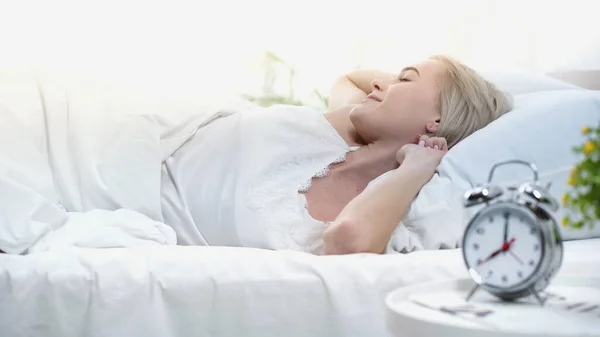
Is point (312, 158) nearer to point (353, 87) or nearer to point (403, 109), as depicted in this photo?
point (403, 109)

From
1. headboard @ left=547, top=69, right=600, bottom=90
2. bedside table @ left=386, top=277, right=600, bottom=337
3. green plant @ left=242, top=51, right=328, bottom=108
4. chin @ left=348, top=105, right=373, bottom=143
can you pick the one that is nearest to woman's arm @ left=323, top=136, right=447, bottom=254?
chin @ left=348, top=105, right=373, bottom=143

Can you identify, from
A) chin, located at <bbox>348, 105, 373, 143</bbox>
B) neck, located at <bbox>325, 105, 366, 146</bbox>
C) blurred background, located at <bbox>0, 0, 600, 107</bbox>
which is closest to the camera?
chin, located at <bbox>348, 105, 373, 143</bbox>

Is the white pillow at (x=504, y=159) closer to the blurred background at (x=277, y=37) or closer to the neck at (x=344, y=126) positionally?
the neck at (x=344, y=126)

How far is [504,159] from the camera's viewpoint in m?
1.87

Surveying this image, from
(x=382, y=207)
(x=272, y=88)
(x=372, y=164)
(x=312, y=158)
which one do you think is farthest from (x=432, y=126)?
(x=272, y=88)

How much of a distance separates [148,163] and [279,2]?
42.1 inches

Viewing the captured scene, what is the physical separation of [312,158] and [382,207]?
0.36 m

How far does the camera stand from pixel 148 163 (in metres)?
1.94

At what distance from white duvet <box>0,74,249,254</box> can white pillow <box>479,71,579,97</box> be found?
76 cm

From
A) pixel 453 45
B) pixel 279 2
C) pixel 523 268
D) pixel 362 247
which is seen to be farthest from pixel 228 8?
pixel 523 268

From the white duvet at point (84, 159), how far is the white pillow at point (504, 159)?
1.74ft

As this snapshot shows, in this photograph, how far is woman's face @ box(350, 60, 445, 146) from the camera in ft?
6.56

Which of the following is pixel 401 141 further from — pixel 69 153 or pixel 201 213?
pixel 69 153

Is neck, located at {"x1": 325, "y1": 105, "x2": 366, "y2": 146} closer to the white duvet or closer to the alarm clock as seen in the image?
the white duvet
